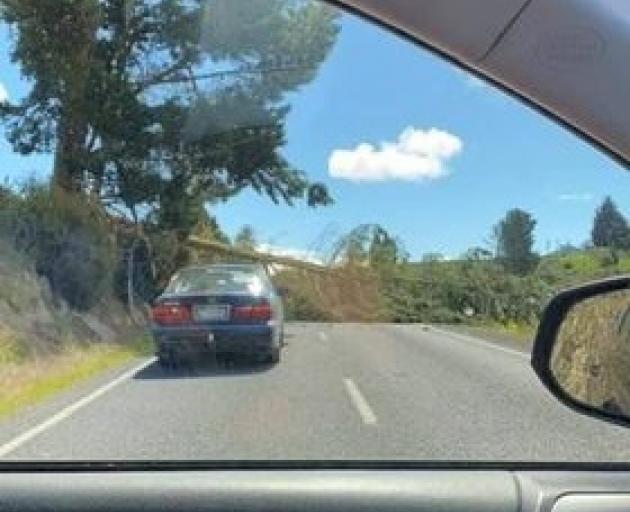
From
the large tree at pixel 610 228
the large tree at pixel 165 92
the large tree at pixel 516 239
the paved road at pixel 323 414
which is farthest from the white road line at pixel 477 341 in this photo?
the large tree at pixel 165 92

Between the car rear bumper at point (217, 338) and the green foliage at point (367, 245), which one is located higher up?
the green foliage at point (367, 245)

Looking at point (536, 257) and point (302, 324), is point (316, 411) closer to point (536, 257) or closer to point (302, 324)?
point (302, 324)

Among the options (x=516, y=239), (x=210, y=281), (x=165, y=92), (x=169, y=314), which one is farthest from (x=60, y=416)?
(x=516, y=239)

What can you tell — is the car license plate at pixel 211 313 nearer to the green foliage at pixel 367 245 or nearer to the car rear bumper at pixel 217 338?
the car rear bumper at pixel 217 338

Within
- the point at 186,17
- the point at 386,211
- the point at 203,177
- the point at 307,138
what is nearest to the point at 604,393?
the point at 386,211

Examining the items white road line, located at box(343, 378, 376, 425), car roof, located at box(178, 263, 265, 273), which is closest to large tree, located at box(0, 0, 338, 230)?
car roof, located at box(178, 263, 265, 273)

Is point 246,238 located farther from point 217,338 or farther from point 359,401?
point 359,401

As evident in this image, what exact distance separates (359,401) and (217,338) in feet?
1.17

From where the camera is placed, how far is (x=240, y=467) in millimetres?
2771

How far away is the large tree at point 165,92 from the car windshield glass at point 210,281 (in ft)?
0.45

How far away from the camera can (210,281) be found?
9.09ft

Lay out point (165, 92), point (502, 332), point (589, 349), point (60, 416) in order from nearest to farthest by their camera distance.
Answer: point (589, 349) → point (165, 92) → point (502, 332) → point (60, 416)

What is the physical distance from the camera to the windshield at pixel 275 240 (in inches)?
97.8

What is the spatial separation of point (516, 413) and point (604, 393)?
365mm
